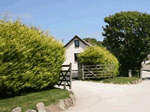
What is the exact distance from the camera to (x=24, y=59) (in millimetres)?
9477

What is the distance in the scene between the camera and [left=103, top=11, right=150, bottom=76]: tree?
3039 centimetres

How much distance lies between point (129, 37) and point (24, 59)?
86.2 feet

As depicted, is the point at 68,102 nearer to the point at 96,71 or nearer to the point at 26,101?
the point at 26,101

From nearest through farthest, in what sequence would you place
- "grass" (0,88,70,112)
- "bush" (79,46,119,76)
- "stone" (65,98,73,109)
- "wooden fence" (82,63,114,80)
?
"grass" (0,88,70,112) < "stone" (65,98,73,109) < "wooden fence" (82,63,114,80) < "bush" (79,46,119,76)

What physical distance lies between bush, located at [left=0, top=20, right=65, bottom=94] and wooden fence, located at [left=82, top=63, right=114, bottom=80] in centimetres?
1061

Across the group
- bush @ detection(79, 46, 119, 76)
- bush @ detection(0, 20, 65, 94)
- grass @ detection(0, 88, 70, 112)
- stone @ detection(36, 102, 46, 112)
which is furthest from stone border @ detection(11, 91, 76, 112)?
bush @ detection(79, 46, 119, 76)

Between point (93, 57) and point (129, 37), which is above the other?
point (129, 37)

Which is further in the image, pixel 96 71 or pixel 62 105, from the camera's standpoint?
pixel 96 71

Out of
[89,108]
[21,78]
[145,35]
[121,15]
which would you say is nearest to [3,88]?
[21,78]

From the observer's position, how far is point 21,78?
9.39 meters

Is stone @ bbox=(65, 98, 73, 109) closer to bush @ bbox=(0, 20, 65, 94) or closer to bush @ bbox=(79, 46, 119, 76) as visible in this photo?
bush @ bbox=(0, 20, 65, 94)

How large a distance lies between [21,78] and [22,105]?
1.75 m

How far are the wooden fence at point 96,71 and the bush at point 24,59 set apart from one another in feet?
34.8

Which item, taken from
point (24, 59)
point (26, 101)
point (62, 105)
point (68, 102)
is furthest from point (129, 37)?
point (26, 101)
